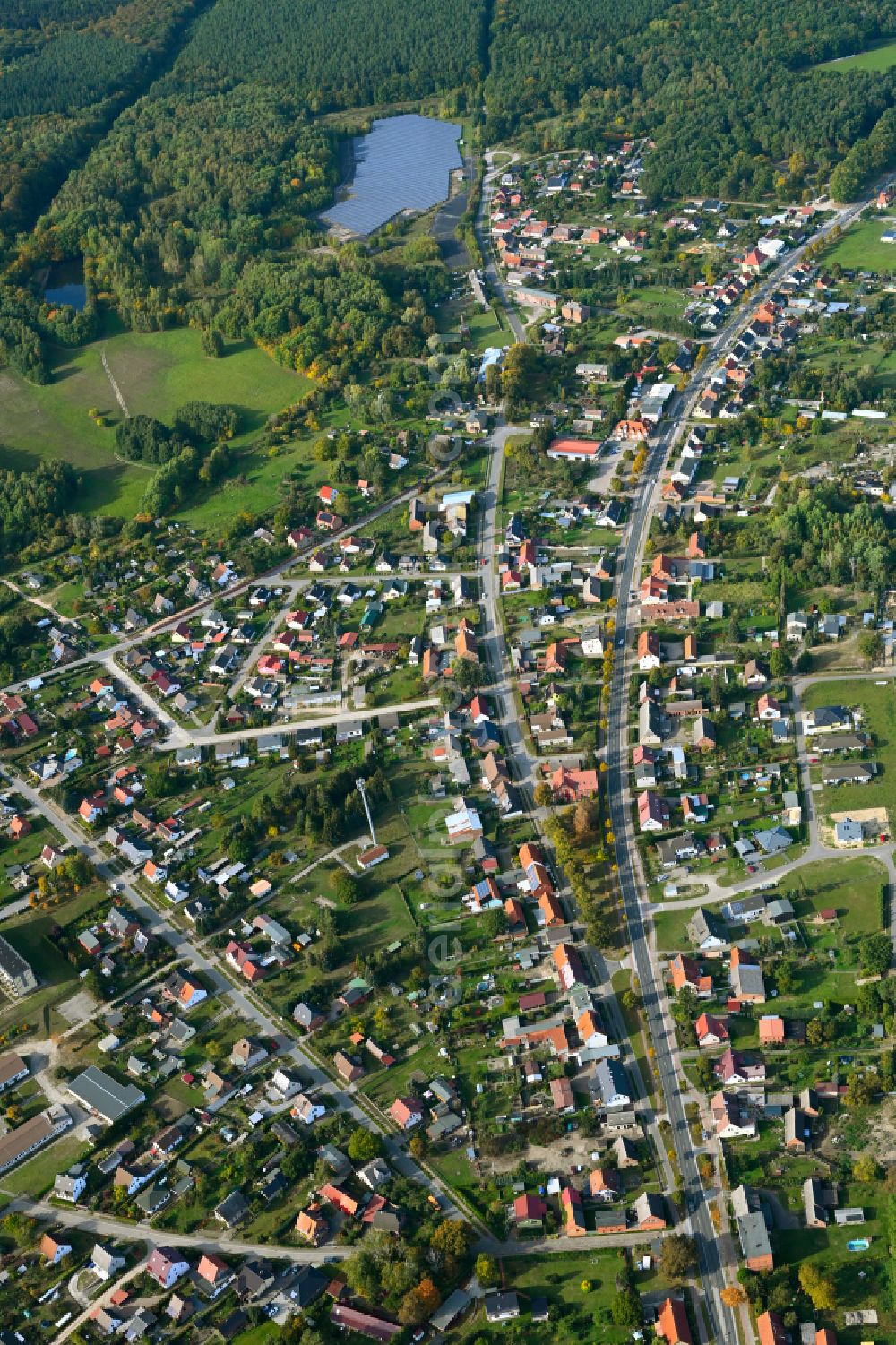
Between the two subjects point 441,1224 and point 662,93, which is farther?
point 662,93

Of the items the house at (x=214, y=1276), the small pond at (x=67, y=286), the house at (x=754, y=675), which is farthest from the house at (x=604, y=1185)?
the small pond at (x=67, y=286)

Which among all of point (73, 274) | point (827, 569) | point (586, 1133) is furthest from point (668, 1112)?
point (73, 274)

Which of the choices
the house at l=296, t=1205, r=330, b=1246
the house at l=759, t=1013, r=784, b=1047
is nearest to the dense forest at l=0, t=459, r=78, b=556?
the house at l=296, t=1205, r=330, b=1246

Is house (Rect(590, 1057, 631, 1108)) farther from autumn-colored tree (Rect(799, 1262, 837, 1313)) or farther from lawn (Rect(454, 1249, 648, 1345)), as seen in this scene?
autumn-colored tree (Rect(799, 1262, 837, 1313))

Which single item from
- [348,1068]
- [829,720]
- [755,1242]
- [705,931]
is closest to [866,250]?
[829,720]

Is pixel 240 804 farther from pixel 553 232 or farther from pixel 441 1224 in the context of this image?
pixel 553 232

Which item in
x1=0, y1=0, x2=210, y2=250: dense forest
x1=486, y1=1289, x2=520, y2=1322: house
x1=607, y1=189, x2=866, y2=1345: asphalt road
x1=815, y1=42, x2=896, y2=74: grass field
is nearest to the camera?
x1=486, y1=1289, x2=520, y2=1322: house
